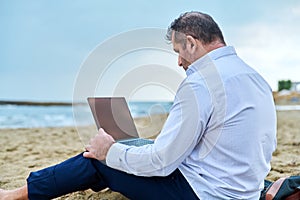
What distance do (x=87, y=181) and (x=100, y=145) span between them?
232 millimetres

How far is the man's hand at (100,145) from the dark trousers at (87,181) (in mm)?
64

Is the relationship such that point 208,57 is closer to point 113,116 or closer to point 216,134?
point 216,134

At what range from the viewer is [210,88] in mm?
1206

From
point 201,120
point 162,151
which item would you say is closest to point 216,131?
point 201,120

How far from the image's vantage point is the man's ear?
4.35 ft

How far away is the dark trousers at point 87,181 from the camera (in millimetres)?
1405

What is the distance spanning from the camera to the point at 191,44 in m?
1.34

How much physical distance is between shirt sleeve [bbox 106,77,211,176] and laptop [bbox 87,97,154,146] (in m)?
0.29

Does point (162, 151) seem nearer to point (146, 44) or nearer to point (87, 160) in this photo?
point (87, 160)

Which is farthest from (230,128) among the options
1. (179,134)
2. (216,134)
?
(179,134)

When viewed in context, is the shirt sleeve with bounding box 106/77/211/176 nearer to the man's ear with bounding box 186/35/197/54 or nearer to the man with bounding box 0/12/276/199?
the man with bounding box 0/12/276/199

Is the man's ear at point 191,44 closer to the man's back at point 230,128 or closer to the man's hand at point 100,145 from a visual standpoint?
the man's back at point 230,128

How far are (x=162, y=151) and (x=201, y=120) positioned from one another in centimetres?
17

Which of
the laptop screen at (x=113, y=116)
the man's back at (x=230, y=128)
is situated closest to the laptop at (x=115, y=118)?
the laptop screen at (x=113, y=116)
